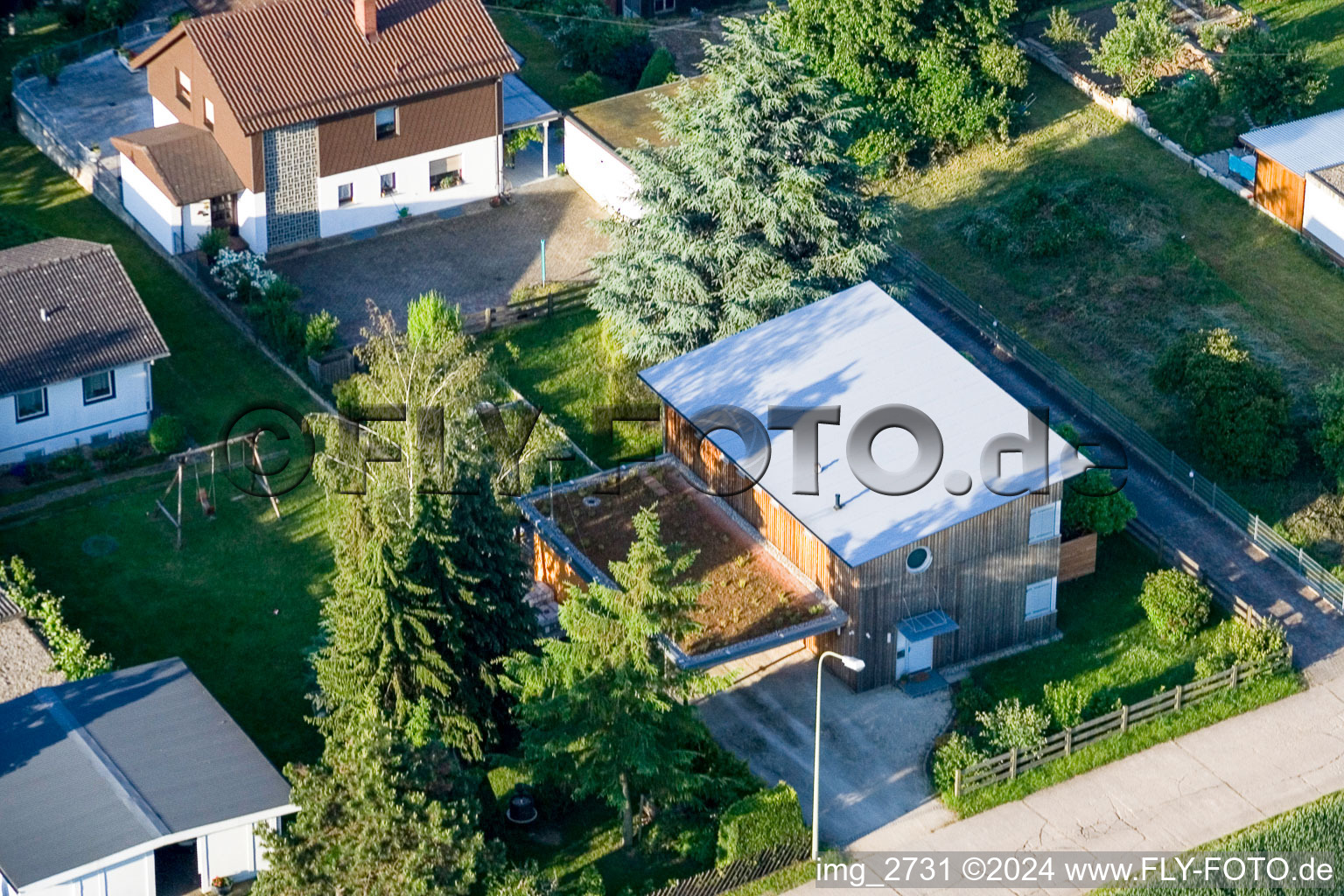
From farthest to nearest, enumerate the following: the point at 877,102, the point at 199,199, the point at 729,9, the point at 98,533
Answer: the point at 729,9
the point at 877,102
the point at 199,199
the point at 98,533

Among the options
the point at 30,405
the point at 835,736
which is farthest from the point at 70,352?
the point at 835,736

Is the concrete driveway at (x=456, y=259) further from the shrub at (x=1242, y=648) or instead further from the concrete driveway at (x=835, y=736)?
the shrub at (x=1242, y=648)

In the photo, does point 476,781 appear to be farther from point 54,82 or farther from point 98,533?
point 54,82

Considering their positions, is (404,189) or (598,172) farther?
(598,172)

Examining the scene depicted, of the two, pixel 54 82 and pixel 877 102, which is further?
pixel 54 82

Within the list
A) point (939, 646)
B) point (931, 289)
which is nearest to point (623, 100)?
point (931, 289)

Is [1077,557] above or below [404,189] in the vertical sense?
below

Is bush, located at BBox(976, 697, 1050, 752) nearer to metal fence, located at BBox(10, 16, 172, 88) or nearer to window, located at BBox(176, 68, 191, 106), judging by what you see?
window, located at BBox(176, 68, 191, 106)

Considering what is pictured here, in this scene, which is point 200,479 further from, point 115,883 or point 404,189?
point 115,883
